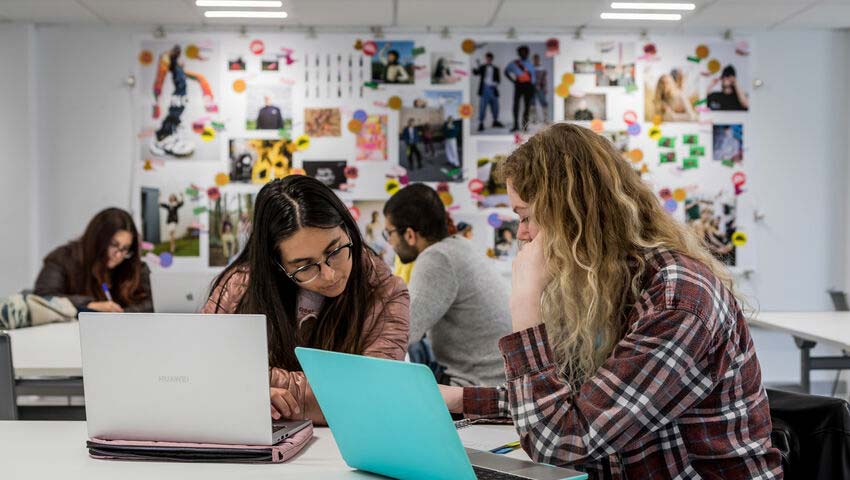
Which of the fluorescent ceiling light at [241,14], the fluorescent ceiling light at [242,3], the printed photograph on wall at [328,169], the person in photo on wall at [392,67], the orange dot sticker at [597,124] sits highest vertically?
the fluorescent ceiling light at [242,3]

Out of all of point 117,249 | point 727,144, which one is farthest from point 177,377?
point 727,144

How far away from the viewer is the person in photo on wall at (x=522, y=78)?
17.5 ft

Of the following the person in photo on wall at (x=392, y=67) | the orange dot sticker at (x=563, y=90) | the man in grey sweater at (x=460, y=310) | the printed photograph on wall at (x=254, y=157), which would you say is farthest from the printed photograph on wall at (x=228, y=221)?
the man in grey sweater at (x=460, y=310)

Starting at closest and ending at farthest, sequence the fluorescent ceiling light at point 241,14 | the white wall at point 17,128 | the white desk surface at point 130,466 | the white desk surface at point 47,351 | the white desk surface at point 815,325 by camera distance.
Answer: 1. the white desk surface at point 130,466
2. the white desk surface at point 47,351
3. the white desk surface at point 815,325
4. the fluorescent ceiling light at point 241,14
5. the white wall at point 17,128

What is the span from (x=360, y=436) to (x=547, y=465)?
306 mm

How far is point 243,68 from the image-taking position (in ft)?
17.4

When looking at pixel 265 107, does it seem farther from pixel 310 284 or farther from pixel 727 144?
pixel 310 284

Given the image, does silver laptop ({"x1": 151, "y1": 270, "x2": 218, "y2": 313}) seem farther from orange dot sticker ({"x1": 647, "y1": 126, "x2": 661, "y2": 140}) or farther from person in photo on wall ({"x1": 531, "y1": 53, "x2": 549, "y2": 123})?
orange dot sticker ({"x1": 647, "y1": 126, "x2": 661, "y2": 140})

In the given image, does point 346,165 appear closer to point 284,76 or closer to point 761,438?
point 284,76

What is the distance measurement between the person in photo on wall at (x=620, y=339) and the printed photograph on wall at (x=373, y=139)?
3.85m

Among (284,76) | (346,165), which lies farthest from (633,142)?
(284,76)

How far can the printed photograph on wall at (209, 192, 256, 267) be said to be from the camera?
209 inches

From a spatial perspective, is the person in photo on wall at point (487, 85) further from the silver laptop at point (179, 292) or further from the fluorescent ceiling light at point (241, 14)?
the silver laptop at point (179, 292)

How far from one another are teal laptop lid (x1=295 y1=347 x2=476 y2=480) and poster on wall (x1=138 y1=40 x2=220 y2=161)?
4.13 meters
